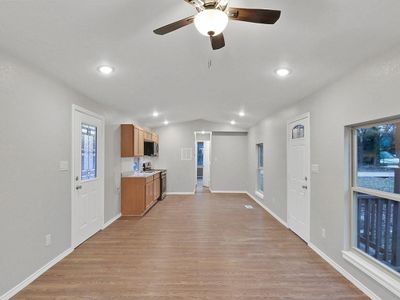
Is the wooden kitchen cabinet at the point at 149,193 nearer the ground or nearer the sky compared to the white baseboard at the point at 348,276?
nearer the sky

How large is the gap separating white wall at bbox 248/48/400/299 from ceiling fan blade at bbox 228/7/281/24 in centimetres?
140

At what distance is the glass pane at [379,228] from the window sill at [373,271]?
0.11 metres

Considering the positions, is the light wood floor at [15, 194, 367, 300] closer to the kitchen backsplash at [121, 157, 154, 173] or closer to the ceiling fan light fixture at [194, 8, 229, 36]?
the kitchen backsplash at [121, 157, 154, 173]

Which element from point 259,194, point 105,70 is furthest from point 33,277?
point 259,194

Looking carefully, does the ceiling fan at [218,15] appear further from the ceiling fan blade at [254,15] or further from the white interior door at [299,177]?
the white interior door at [299,177]

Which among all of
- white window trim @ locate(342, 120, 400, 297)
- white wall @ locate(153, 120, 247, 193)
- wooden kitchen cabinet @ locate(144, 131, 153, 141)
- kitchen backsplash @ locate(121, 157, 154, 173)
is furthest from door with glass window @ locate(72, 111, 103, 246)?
white wall @ locate(153, 120, 247, 193)

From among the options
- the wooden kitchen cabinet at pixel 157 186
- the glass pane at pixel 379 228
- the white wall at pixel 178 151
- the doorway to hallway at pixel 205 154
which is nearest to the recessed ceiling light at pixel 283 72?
the glass pane at pixel 379 228

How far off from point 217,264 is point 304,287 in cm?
101

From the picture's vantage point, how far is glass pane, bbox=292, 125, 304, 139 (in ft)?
13.2

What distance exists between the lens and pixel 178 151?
8367 mm

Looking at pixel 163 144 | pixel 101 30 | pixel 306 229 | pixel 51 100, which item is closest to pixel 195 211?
pixel 306 229

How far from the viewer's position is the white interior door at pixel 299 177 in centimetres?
369

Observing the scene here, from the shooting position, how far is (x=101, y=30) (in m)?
2.00

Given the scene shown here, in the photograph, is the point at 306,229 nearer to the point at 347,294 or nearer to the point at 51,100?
the point at 347,294
